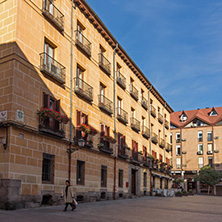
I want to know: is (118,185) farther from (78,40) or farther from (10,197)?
(10,197)

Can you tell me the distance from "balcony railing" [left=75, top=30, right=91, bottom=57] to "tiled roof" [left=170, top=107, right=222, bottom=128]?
52.3 metres

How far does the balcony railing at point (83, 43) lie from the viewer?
2271 centimetres

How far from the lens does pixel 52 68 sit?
759 inches

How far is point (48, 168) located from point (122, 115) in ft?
42.7

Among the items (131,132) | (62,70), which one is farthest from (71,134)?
(131,132)

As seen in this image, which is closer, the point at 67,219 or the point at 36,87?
the point at 67,219

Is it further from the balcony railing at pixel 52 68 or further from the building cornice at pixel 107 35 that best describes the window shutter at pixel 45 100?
the building cornice at pixel 107 35

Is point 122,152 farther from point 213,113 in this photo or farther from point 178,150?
point 213,113

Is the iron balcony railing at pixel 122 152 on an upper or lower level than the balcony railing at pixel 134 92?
lower

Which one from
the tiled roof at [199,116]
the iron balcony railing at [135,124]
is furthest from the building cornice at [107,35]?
the tiled roof at [199,116]

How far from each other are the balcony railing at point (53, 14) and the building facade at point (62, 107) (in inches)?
2.4

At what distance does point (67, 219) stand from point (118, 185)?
16.2 meters

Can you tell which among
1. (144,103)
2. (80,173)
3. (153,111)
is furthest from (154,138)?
(80,173)

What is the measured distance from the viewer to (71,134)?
808 inches
